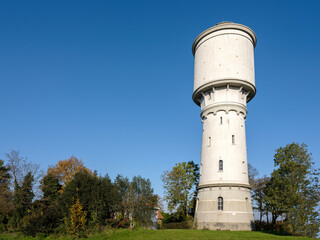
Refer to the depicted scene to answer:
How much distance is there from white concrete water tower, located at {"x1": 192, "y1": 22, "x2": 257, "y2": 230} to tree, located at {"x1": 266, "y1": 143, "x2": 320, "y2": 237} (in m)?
3.44

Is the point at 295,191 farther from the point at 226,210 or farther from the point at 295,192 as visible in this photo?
the point at 226,210

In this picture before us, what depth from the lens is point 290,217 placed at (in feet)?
56.2

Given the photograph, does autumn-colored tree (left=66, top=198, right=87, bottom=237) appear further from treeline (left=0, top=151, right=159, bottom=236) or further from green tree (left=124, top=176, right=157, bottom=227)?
green tree (left=124, top=176, right=157, bottom=227)

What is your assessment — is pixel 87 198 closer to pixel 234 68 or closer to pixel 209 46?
pixel 234 68

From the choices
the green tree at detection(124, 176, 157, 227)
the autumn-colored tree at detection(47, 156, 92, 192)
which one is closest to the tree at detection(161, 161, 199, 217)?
the green tree at detection(124, 176, 157, 227)

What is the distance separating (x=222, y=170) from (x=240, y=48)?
14.1 m

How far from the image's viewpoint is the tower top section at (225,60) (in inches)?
1048

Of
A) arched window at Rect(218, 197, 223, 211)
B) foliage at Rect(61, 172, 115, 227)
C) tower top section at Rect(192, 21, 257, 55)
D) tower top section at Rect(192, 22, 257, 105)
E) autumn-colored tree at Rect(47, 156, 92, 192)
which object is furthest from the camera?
autumn-colored tree at Rect(47, 156, 92, 192)

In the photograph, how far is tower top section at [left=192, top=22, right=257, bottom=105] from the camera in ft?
87.3

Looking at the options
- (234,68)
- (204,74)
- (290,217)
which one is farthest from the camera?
(204,74)

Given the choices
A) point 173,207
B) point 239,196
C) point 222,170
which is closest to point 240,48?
point 222,170

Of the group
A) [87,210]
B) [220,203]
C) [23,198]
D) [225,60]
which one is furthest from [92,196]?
[225,60]

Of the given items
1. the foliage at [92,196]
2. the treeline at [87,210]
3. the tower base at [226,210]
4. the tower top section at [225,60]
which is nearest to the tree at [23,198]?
the treeline at [87,210]

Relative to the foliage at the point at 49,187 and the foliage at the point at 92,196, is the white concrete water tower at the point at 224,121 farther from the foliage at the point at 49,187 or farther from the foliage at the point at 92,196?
the foliage at the point at 49,187
